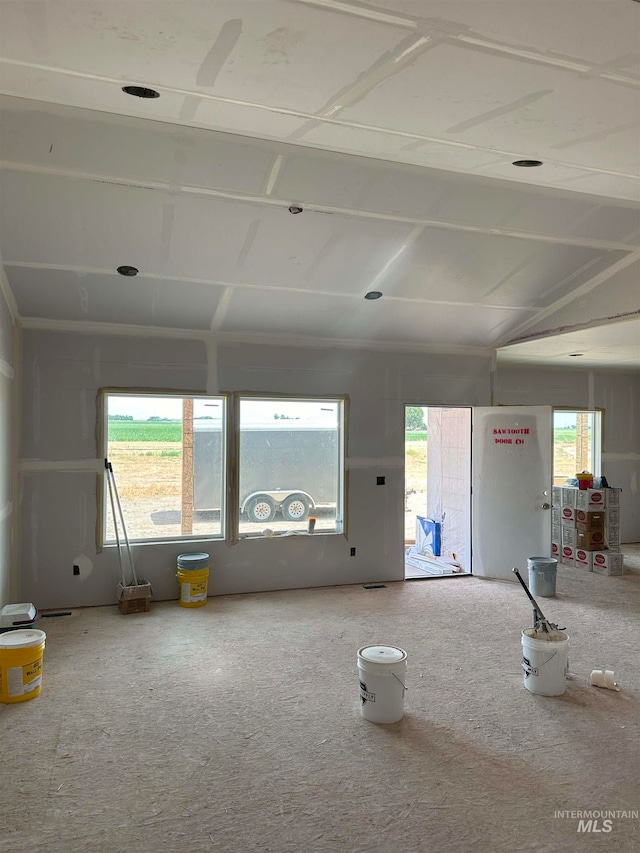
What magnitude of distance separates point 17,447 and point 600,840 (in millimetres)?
5148

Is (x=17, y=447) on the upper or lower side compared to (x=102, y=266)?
lower

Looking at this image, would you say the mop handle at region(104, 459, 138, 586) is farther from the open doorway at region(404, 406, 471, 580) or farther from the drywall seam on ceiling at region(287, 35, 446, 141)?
the drywall seam on ceiling at region(287, 35, 446, 141)

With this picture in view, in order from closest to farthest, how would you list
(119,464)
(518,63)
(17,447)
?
(518,63), (17,447), (119,464)

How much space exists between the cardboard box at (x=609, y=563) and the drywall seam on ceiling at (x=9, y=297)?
22.9 feet

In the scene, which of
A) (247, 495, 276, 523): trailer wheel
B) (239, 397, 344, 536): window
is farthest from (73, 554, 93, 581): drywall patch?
(247, 495, 276, 523): trailer wheel

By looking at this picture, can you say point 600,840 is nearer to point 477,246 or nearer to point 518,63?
point 518,63

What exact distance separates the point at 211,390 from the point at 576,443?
6.47 m

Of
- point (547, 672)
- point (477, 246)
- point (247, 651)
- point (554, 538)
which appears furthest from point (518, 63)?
point (554, 538)

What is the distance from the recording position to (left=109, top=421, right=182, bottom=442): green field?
584 cm

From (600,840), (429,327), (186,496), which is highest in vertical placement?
(429,327)

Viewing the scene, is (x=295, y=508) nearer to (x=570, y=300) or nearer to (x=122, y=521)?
(x=122, y=521)

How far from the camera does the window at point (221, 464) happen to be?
19.3 feet

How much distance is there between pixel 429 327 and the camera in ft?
20.7

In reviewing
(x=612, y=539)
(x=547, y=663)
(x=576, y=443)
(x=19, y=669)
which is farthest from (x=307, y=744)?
(x=576, y=443)
